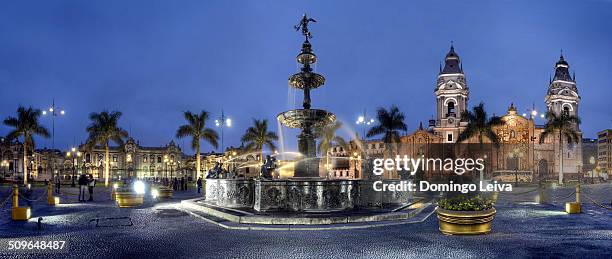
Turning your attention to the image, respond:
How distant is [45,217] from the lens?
17500 millimetres

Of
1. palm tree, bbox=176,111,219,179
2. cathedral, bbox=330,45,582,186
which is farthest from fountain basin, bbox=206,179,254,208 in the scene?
cathedral, bbox=330,45,582,186

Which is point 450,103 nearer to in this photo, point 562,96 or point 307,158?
point 562,96

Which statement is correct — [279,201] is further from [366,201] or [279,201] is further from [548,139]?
[548,139]

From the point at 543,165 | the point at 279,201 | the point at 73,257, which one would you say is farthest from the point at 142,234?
the point at 543,165

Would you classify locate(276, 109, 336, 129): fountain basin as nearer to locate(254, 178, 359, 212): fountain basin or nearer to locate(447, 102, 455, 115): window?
locate(254, 178, 359, 212): fountain basin

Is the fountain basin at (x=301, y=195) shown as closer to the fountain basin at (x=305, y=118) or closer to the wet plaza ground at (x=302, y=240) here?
the wet plaza ground at (x=302, y=240)

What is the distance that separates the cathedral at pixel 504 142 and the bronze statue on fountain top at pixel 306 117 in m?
53.9

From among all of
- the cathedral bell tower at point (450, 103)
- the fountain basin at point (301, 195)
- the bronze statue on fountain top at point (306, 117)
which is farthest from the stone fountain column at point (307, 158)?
the cathedral bell tower at point (450, 103)

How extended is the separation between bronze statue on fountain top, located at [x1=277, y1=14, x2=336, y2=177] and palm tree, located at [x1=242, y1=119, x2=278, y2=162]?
31711 mm

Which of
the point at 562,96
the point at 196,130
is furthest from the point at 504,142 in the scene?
the point at 196,130

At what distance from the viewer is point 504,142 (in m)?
81.9

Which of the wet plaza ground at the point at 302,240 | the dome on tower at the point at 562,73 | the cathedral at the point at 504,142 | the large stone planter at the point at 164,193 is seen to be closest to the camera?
the wet plaza ground at the point at 302,240

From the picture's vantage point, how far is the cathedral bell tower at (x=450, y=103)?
3418 inches

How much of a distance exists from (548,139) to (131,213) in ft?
285
